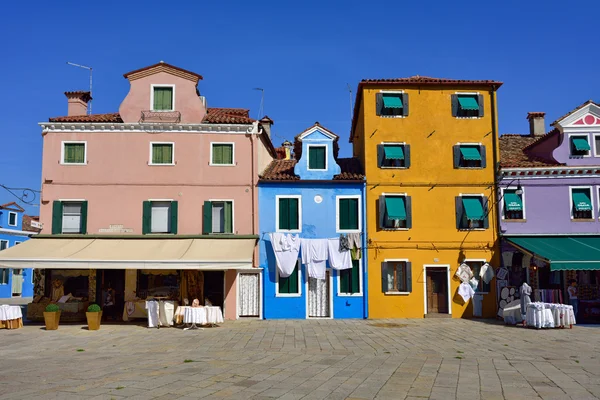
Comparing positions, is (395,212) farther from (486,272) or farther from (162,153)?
(162,153)

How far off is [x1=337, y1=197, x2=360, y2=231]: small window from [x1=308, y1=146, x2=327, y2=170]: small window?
6.25 ft

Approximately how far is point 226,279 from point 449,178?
1170cm

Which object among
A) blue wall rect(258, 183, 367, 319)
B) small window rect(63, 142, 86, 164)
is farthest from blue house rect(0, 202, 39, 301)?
blue wall rect(258, 183, 367, 319)

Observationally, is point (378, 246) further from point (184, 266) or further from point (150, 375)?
point (150, 375)

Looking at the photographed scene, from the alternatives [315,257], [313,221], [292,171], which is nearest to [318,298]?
[315,257]

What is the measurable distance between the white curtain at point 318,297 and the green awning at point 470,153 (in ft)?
29.2

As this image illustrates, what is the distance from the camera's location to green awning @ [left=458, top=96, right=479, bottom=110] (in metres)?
25.8

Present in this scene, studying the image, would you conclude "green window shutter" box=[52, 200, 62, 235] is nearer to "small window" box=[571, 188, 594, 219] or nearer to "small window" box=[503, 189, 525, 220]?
"small window" box=[503, 189, 525, 220]

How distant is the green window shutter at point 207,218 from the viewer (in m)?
24.3

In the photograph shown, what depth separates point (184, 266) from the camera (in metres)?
21.3

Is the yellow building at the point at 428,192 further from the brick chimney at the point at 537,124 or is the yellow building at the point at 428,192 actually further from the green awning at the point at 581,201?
the brick chimney at the point at 537,124

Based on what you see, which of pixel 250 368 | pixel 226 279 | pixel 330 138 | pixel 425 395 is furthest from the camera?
pixel 330 138

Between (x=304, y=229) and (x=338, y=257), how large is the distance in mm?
2086

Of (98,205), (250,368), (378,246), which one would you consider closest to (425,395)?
(250,368)
